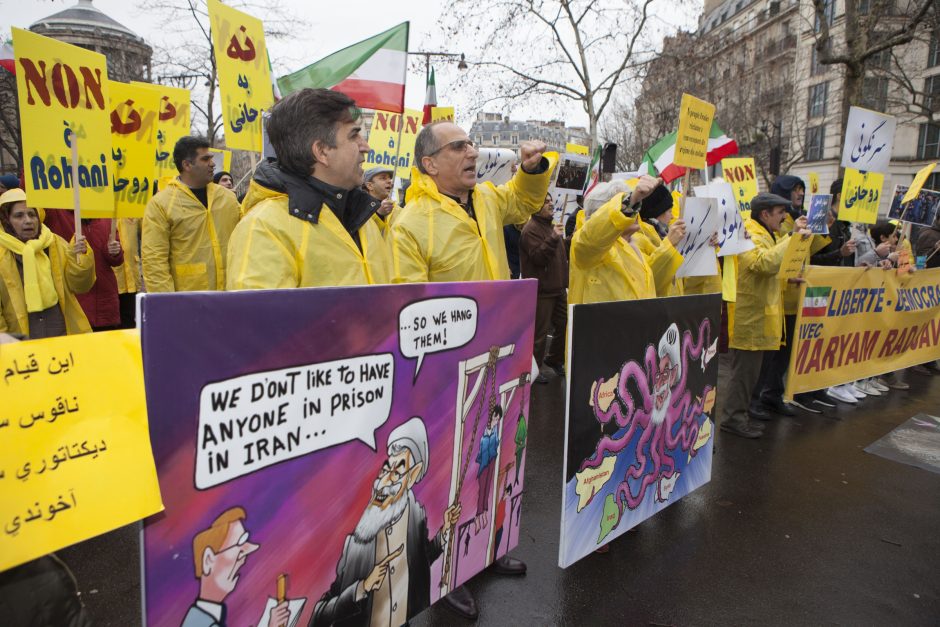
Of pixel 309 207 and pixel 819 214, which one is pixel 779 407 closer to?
pixel 819 214

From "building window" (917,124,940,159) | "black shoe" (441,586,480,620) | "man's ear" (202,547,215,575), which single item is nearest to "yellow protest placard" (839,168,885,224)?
"black shoe" (441,586,480,620)

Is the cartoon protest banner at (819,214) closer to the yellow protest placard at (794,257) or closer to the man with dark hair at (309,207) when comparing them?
the yellow protest placard at (794,257)

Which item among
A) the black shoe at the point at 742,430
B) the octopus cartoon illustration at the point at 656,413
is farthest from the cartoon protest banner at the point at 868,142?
the octopus cartoon illustration at the point at 656,413

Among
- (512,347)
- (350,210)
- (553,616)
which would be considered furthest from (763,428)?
(350,210)

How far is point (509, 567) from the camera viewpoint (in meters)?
2.96

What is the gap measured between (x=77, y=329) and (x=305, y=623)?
3.31 meters

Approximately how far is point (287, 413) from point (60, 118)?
2.93 meters

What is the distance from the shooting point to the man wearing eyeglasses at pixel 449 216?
2914 mm

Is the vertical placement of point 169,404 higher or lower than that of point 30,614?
higher

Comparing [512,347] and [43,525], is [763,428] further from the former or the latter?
[43,525]

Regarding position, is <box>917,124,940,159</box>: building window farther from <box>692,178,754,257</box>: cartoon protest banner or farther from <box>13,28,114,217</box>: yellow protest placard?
<box>13,28,114,217</box>: yellow protest placard

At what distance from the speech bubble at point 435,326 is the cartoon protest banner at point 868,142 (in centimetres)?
559

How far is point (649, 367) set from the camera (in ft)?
9.40

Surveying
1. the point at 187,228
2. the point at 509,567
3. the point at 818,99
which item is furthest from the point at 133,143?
the point at 818,99
